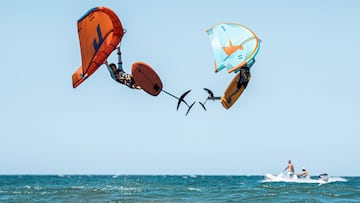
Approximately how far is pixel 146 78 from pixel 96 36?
1.47 meters

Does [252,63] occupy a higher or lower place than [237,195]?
higher

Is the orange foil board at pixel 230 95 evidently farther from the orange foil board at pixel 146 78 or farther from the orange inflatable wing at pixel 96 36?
the orange inflatable wing at pixel 96 36

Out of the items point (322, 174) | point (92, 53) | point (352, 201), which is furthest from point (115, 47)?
point (322, 174)

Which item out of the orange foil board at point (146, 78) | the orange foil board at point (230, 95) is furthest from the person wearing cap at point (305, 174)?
the orange foil board at point (146, 78)

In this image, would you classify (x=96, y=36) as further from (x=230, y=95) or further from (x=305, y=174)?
(x=305, y=174)

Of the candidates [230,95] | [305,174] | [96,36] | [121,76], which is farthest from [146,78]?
[305,174]

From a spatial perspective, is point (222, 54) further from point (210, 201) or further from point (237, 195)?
point (237, 195)

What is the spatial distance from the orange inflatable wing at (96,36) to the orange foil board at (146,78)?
0.71 metres

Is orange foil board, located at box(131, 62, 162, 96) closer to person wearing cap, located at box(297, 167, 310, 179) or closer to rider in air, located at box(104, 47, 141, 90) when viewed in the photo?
rider in air, located at box(104, 47, 141, 90)

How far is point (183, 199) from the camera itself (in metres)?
23.0

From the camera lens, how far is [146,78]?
14.4 meters

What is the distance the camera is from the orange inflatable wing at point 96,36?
1373cm

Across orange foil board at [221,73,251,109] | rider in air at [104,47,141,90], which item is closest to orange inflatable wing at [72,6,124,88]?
rider in air at [104,47,141,90]

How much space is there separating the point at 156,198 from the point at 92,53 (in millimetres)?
10787
